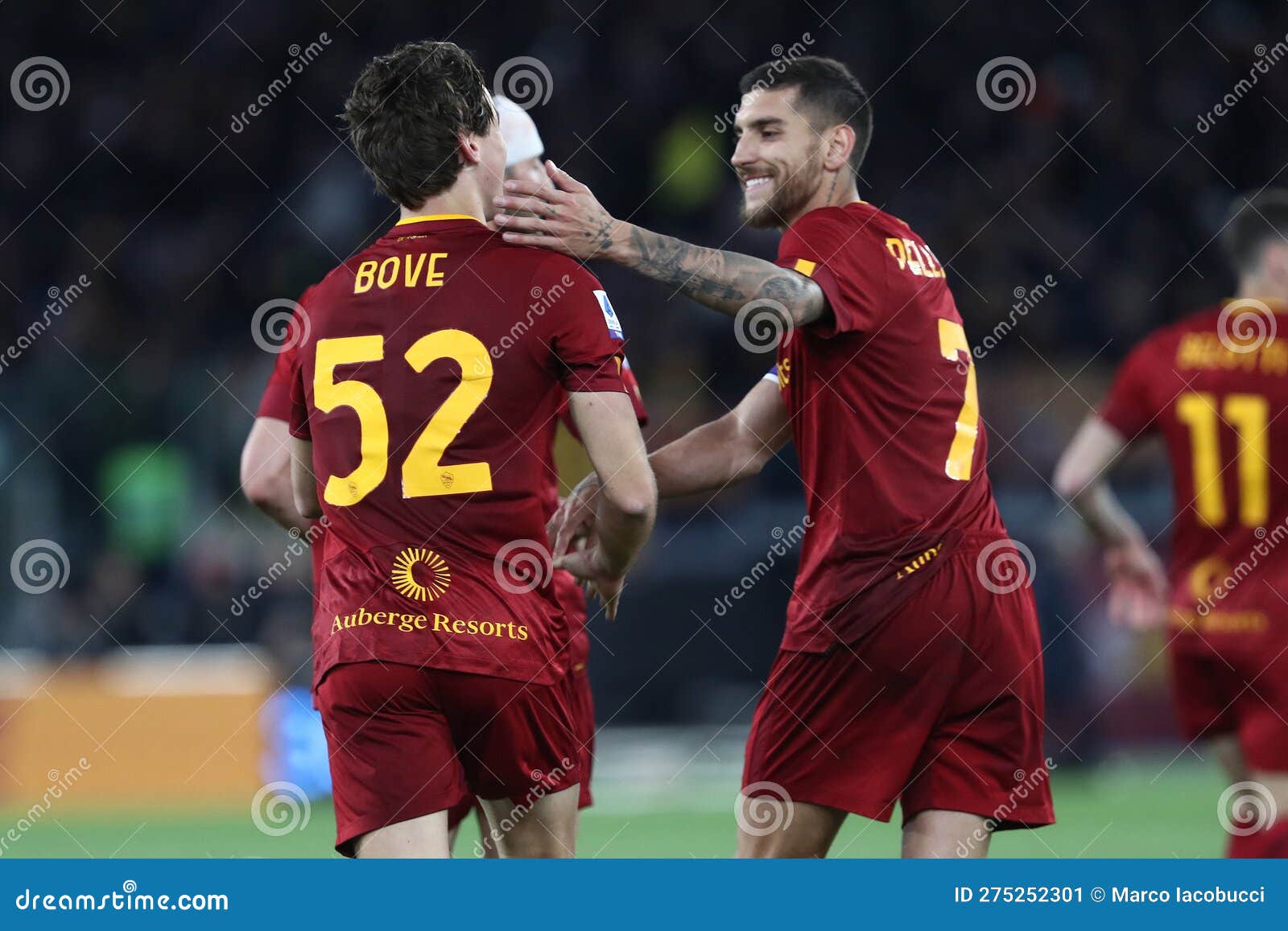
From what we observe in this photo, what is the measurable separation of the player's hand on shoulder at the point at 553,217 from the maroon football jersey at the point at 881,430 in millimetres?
695

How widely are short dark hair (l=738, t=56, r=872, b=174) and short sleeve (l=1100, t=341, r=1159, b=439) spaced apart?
1534 millimetres

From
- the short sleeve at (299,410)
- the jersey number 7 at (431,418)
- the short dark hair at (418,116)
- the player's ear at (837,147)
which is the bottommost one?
the short sleeve at (299,410)

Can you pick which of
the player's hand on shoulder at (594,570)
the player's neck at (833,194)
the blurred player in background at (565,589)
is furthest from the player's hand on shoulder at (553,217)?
the player's neck at (833,194)

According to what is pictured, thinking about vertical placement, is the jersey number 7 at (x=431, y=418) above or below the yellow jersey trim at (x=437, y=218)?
below

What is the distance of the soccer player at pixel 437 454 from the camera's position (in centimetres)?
400

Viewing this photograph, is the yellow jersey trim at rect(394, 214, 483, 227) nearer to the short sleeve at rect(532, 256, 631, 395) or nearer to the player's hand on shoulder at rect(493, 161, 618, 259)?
the player's hand on shoulder at rect(493, 161, 618, 259)

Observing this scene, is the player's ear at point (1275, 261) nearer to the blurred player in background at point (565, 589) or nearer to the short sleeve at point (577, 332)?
the blurred player in background at point (565, 589)

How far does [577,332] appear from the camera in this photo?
4.02 m

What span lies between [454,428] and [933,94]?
1350 cm

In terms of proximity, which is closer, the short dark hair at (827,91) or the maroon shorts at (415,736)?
→ the maroon shorts at (415,736)

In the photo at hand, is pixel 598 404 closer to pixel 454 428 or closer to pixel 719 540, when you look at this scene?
pixel 454 428

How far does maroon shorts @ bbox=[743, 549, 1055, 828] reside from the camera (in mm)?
4656

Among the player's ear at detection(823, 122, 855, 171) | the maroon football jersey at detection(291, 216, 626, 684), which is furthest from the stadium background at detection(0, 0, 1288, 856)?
the maroon football jersey at detection(291, 216, 626, 684)
